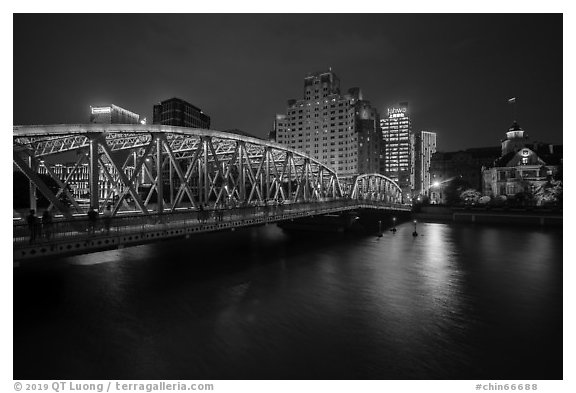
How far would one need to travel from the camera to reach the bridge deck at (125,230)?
13.8 meters

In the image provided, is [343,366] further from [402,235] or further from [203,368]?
[402,235]

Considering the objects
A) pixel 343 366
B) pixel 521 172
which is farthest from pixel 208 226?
pixel 521 172

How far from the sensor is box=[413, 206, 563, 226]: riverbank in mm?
61656

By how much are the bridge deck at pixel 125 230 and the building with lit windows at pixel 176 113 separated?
504 feet

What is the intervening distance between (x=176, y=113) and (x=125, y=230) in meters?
168

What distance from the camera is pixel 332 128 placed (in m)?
127

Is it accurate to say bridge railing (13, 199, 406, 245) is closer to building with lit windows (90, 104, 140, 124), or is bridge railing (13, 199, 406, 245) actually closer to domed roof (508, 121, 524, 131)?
building with lit windows (90, 104, 140, 124)

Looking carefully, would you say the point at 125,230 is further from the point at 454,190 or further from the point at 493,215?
the point at 454,190

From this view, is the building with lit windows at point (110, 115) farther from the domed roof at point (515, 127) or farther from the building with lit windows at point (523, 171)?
the domed roof at point (515, 127)

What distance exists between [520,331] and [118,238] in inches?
782

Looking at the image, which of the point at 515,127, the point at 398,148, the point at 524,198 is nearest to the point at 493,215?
the point at 524,198

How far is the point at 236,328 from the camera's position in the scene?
53.2 ft

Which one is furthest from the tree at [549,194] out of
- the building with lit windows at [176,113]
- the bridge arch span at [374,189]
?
the building with lit windows at [176,113]

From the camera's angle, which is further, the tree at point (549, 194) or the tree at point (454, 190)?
the tree at point (454, 190)
